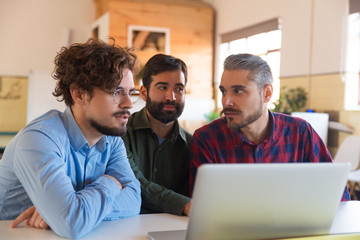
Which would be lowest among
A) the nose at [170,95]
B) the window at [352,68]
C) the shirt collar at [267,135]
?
the shirt collar at [267,135]

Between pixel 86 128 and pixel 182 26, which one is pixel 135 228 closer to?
pixel 86 128

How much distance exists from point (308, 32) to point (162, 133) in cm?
373

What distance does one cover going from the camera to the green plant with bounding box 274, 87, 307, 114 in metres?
5.16

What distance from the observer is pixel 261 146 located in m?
1.96

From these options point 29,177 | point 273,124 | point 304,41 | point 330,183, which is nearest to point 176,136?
point 273,124

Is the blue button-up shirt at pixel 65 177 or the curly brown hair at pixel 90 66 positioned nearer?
the blue button-up shirt at pixel 65 177

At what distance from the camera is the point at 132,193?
58.8 inches

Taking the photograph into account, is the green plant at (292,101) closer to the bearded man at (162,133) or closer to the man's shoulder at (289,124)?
the man's shoulder at (289,124)

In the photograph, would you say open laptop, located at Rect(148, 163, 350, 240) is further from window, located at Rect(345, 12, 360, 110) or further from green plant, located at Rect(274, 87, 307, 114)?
green plant, located at Rect(274, 87, 307, 114)

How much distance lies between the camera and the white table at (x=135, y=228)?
3.76 ft

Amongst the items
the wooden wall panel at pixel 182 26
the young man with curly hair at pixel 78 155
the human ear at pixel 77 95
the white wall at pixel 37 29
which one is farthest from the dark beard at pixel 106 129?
the white wall at pixel 37 29

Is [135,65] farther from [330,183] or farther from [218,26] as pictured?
[218,26]

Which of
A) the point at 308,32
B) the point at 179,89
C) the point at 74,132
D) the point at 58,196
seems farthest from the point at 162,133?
the point at 308,32

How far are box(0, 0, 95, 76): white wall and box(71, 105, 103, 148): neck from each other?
665 cm
